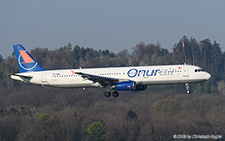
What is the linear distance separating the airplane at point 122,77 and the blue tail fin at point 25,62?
0.90 meters

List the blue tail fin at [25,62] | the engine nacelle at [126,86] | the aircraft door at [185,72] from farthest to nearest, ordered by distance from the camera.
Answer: the blue tail fin at [25,62] → the aircraft door at [185,72] → the engine nacelle at [126,86]

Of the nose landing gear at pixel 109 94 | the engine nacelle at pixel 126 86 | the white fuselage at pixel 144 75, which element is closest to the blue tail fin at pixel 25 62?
the white fuselage at pixel 144 75

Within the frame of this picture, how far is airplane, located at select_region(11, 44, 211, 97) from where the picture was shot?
61812mm

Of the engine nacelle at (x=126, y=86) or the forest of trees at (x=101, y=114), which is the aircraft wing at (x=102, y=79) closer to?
the engine nacelle at (x=126, y=86)

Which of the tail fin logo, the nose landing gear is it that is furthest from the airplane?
the tail fin logo

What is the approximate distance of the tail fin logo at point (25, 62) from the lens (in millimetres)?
69562

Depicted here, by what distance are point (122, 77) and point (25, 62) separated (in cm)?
1668

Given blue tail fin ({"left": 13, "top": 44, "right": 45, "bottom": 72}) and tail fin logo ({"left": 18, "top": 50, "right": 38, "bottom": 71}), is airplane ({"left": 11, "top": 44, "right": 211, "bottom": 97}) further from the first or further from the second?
tail fin logo ({"left": 18, "top": 50, "right": 38, "bottom": 71})

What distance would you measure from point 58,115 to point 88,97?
929 cm

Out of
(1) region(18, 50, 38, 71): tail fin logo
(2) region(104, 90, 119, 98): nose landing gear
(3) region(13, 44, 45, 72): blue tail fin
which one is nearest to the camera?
(2) region(104, 90, 119, 98): nose landing gear

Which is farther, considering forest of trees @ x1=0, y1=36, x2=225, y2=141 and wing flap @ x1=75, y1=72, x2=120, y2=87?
forest of trees @ x1=0, y1=36, x2=225, y2=141

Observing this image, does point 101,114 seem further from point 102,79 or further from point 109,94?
point 102,79

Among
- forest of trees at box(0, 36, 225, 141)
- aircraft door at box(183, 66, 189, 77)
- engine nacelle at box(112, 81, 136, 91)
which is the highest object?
aircraft door at box(183, 66, 189, 77)

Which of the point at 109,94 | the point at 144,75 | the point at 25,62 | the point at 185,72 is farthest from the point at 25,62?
the point at 185,72
